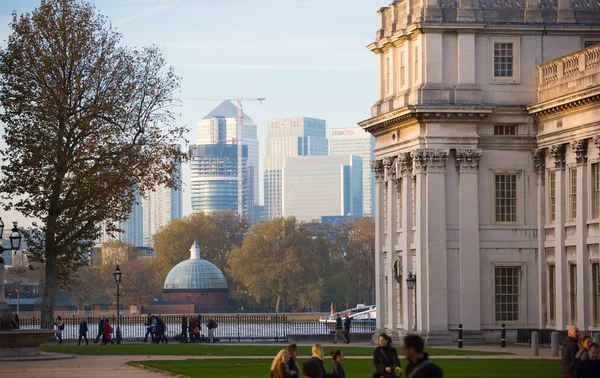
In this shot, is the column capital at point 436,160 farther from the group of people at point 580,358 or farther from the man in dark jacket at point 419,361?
the man in dark jacket at point 419,361

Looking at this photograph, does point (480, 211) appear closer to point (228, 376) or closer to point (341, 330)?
point (341, 330)

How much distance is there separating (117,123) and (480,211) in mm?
19387

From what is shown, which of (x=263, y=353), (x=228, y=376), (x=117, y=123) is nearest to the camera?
(x=228, y=376)

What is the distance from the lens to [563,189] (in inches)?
2699

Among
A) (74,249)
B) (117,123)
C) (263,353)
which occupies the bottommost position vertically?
(263,353)

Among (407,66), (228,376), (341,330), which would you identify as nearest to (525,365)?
(228,376)

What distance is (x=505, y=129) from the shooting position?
237 ft

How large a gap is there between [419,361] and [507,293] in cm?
4989

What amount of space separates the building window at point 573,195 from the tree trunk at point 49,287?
2614cm

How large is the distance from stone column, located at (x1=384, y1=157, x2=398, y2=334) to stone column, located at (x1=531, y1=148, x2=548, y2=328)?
28.3ft

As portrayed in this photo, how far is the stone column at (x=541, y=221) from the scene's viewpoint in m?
71.0

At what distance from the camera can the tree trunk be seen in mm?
72188

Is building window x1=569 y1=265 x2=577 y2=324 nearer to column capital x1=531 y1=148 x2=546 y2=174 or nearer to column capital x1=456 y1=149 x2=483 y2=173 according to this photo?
column capital x1=531 y1=148 x2=546 y2=174

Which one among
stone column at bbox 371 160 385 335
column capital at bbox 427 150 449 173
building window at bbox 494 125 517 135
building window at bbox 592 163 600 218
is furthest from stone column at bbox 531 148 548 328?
stone column at bbox 371 160 385 335
